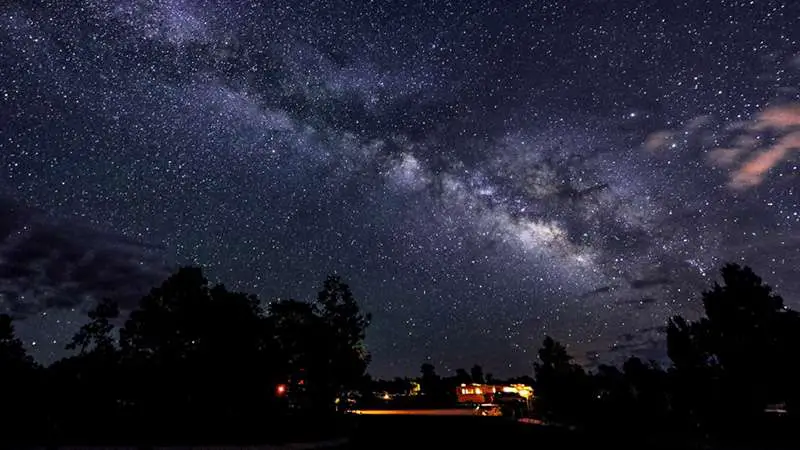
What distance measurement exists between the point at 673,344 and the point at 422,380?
469 ft

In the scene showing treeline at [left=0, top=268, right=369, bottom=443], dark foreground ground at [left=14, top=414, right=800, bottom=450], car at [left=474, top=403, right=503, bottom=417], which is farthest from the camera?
car at [left=474, top=403, right=503, bottom=417]

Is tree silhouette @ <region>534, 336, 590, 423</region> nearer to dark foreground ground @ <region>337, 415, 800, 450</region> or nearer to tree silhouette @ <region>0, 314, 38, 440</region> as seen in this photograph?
dark foreground ground @ <region>337, 415, 800, 450</region>

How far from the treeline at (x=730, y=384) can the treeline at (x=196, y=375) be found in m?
20.7

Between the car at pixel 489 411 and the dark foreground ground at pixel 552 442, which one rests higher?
the car at pixel 489 411

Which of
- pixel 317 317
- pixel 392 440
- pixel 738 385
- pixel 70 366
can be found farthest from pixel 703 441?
pixel 70 366

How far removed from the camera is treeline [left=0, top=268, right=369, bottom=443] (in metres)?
28.4

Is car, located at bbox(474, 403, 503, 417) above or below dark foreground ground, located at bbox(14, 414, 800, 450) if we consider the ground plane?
above

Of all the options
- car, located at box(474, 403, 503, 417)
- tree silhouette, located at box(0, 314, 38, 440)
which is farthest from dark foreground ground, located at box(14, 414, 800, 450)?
car, located at box(474, 403, 503, 417)

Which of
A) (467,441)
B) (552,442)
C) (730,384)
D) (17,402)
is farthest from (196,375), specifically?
(730,384)

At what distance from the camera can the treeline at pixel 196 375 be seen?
1118 inches

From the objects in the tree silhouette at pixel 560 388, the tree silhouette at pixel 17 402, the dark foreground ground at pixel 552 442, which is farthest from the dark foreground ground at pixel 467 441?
the tree silhouette at pixel 560 388

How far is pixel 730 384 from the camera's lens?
109 feet

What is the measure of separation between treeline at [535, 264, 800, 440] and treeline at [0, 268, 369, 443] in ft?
68.0

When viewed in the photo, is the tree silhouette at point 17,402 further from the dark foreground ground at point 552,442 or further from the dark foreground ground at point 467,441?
the dark foreground ground at point 552,442
